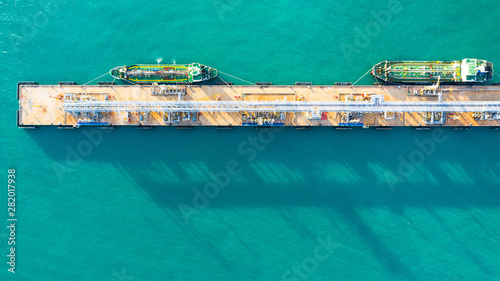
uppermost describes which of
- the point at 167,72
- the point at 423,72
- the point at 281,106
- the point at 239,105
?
the point at 167,72

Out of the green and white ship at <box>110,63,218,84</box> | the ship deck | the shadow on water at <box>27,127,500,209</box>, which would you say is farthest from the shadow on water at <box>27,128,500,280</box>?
the green and white ship at <box>110,63,218,84</box>

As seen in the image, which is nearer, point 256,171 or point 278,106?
point 278,106

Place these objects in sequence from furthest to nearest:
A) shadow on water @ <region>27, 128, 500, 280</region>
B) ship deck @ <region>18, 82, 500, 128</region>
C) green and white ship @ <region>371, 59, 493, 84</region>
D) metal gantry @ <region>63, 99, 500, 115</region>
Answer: shadow on water @ <region>27, 128, 500, 280</region>, green and white ship @ <region>371, 59, 493, 84</region>, ship deck @ <region>18, 82, 500, 128</region>, metal gantry @ <region>63, 99, 500, 115</region>

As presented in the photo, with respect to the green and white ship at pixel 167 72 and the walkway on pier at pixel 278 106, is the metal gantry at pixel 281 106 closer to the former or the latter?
the walkway on pier at pixel 278 106

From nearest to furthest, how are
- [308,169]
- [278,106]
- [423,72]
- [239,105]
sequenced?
[278,106] < [239,105] < [423,72] < [308,169]

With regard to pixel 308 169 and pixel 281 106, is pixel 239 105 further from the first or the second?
pixel 308 169

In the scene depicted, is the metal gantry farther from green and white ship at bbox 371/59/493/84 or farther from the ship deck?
green and white ship at bbox 371/59/493/84

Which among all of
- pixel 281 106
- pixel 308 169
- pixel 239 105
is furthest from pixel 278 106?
pixel 308 169
